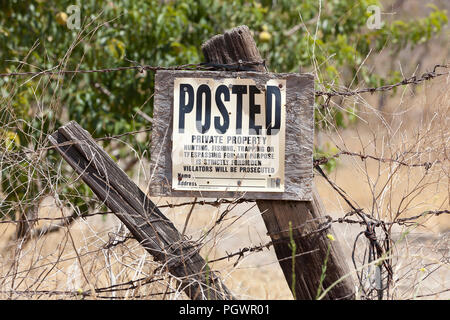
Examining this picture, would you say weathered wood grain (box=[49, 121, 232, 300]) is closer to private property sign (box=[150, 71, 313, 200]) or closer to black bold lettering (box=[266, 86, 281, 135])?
private property sign (box=[150, 71, 313, 200])

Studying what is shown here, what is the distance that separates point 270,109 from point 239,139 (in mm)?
154

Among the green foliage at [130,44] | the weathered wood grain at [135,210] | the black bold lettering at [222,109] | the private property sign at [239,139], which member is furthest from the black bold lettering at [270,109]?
the green foliage at [130,44]

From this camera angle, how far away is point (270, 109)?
227 cm

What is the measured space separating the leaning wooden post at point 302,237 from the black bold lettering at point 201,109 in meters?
0.15

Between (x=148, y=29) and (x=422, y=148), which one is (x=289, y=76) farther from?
(x=148, y=29)

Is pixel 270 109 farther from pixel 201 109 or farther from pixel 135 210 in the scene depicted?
pixel 135 210

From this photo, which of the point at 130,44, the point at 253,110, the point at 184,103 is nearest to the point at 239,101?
the point at 253,110

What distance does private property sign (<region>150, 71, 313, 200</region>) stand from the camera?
2.26m

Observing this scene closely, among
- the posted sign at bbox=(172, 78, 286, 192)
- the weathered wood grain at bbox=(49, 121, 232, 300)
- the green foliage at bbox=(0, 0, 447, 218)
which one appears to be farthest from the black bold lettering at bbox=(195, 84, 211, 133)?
the green foliage at bbox=(0, 0, 447, 218)

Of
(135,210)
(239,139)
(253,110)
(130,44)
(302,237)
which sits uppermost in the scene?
(130,44)

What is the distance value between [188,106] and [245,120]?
0.21 meters

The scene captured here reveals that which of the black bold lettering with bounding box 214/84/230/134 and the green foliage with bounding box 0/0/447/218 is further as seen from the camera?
the green foliage with bounding box 0/0/447/218

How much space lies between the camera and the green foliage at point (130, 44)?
4301mm
